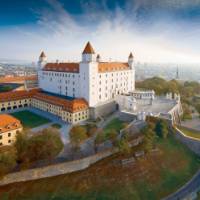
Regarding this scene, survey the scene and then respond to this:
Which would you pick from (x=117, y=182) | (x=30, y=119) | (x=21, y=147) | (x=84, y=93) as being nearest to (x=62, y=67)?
(x=84, y=93)

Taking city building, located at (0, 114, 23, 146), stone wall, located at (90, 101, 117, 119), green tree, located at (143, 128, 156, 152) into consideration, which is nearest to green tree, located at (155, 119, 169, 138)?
green tree, located at (143, 128, 156, 152)

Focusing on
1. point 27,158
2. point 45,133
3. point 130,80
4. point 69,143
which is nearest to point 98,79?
point 130,80

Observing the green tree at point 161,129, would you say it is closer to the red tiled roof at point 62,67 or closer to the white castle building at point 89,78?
the white castle building at point 89,78

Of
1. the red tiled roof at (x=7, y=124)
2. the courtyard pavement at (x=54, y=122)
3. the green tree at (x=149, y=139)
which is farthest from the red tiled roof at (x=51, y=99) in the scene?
the green tree at (x=149, y=139)

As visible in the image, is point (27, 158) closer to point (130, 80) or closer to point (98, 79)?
point (98, 79)

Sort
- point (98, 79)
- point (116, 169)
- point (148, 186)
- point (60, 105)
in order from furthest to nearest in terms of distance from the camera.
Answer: point (98, 79)
point (60, 105)
point (116, 169)
point (148, 186)

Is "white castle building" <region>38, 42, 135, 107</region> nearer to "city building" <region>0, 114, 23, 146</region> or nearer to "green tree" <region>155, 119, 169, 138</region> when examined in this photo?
"green tree" <region>155, 119, 169, 138</region>
